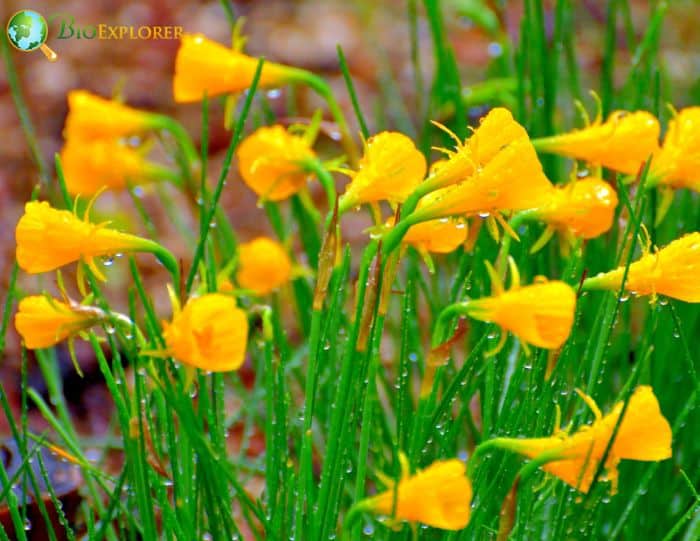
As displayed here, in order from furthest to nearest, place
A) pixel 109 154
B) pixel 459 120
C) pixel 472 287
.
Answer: pixel 109 154 < pixel 459 120 < pixel 472 287

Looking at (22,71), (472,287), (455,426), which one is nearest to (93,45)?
(22,71)

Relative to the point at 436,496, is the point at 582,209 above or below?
above

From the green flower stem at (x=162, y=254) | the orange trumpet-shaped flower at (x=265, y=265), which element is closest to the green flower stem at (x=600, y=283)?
the green flower stem at (x=162, y=254)

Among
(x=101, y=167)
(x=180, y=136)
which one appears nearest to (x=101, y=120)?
(x=101, y=167)

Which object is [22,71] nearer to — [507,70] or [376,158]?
[507,70]

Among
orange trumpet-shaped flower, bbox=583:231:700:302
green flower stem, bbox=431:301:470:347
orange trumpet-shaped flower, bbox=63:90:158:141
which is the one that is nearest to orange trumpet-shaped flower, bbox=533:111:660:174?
orange trumpet-shaped flower, bbox=583:231:700:302

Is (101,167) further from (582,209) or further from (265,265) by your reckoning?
(582,209)

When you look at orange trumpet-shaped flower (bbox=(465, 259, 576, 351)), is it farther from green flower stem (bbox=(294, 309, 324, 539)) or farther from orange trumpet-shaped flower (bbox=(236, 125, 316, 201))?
orange trumpet-shaped flower (bbox=(236, 125, 316, 201))
